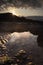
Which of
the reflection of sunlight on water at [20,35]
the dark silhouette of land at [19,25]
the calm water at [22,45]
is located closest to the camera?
the calm water at [22,45]

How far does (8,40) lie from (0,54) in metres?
0.63

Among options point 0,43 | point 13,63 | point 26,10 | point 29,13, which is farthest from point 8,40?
point 26,10

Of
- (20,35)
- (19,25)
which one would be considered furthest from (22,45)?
(19,25)

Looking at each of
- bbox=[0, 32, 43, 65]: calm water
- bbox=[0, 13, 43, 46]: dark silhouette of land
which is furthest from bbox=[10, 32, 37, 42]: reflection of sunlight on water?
bbox=[0, 13, 43, 46]: dark silhouette of land

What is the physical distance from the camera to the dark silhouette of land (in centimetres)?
520

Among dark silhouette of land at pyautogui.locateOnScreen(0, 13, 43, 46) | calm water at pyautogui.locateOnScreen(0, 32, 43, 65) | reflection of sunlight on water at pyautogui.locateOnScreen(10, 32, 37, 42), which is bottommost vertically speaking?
calm water at pyautogui.locateOnScreen(0, 32, 43, 65)

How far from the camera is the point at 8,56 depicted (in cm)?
398

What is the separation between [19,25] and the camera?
542 cm

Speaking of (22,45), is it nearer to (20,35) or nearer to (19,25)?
(20,35)

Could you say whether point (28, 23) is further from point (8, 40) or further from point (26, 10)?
point (26, 10)

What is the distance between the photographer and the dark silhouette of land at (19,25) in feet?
17.1

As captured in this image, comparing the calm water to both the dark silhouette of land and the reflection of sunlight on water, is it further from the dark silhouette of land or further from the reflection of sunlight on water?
the dark silhouette of land

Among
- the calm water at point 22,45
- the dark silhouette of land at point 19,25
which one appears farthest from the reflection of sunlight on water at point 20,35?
the dark silhouette of land at point 19,25

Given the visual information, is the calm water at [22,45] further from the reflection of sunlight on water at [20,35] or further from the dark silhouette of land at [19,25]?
the dark silhouette of land at [19,25]
